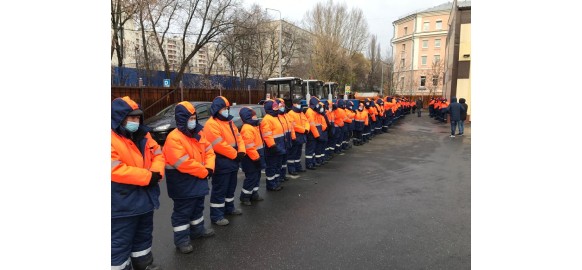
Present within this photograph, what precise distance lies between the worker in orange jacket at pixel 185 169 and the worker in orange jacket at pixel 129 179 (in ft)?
1.53

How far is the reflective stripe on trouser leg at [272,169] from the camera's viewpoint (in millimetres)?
6944

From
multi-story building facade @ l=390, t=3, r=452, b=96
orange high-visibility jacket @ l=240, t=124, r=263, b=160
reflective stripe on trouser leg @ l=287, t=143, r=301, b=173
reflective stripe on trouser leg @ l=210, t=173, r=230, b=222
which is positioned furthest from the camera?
multi-story building facade @ l=390, t=3, r=452, b=96

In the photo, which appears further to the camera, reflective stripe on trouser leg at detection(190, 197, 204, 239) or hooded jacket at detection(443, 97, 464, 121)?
hooded jacket at detection(443, 97, 464, 121)

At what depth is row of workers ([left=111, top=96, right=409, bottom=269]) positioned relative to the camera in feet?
10.7

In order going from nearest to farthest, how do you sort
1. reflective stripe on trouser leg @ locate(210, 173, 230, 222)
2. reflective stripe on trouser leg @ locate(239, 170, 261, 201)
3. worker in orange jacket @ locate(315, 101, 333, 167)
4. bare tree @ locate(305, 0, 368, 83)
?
1. reflective stripe on trouser leg @ locate(210, 173, 230, 222)
2. reflective stripe on trouser leg @ locate(239, 170, 261, 201)
3. worker in orange jacket @ locate(315, 101, 333, 167)
4. bare tree @ locate(305, 0, 368, 83)

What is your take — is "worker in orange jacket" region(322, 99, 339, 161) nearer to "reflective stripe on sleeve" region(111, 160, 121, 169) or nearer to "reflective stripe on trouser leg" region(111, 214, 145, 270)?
"reflective stripe on trouser leg" region(111, 214, 145, 270)

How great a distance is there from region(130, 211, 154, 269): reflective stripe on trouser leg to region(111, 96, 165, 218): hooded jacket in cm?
22

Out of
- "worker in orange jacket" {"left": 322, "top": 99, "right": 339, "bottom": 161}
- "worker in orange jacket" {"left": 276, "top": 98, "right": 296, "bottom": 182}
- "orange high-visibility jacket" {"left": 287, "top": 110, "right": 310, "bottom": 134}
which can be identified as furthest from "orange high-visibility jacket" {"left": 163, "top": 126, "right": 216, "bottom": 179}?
"worker in orange jacket" {"left": 322, "top": 99, "right": 339, "bottom": 161}

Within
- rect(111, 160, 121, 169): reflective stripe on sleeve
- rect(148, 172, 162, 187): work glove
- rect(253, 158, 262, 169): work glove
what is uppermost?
rect(111, 160, 121, 169): reflective stripe on sleeve

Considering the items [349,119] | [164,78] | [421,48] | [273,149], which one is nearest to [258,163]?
[273,149]

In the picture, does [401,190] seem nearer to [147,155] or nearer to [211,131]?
[211,131]

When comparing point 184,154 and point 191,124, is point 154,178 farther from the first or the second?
point 191,124

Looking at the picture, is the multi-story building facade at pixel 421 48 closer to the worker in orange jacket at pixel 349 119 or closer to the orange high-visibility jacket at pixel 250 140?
the worker in orange jacket at pixel 349 119

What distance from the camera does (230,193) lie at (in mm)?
5469
